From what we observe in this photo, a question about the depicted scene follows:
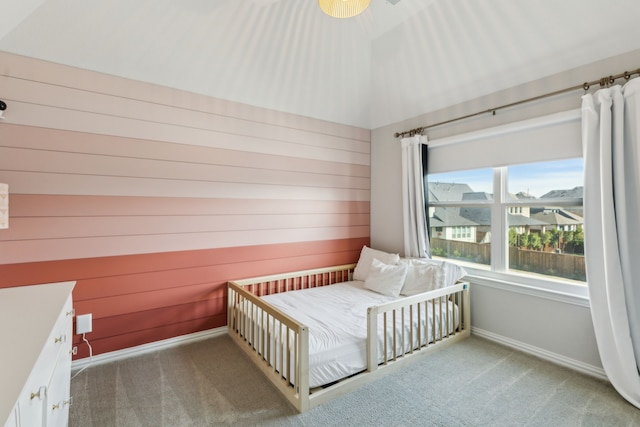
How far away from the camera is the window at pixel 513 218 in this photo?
7.98 ft

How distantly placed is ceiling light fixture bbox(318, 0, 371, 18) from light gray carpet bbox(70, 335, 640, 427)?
2345 mm

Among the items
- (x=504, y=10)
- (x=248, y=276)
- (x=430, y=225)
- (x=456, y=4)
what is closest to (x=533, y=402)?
(x=430, y=225)

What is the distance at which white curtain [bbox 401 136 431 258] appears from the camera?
10.7 feet

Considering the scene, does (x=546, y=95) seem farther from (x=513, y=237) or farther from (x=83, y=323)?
(x=83, y=323)

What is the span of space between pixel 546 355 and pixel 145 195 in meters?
3.57

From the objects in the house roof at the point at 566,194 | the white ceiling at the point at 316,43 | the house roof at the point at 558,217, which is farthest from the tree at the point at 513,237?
the white ceiling at the point at 316,43

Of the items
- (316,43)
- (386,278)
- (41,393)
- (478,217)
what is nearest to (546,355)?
(478,217)

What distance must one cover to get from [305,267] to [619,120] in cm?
286

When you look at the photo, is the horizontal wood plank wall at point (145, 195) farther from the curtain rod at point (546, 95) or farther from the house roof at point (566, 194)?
the house roof at point (566, 194)

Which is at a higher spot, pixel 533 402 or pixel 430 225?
pixel 430 225

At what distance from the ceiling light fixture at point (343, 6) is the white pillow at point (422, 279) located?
2.20m

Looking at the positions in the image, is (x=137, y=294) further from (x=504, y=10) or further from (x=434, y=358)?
(x=504, y=10)

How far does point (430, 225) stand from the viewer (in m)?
3.45

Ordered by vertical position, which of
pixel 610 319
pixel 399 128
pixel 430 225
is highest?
pixel 399 128
